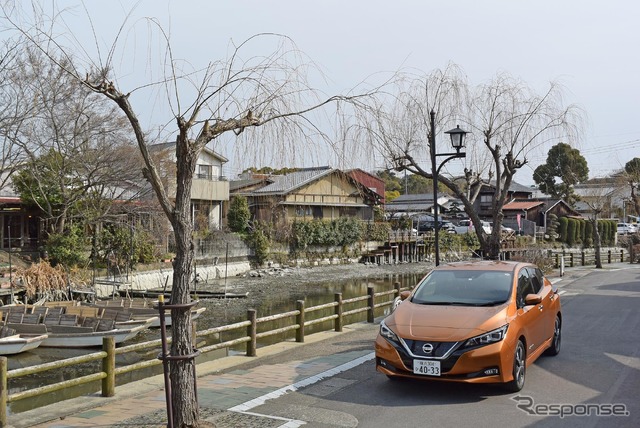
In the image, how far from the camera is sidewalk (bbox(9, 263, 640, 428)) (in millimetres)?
6539

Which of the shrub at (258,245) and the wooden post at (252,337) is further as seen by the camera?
the shrub at (258,245)

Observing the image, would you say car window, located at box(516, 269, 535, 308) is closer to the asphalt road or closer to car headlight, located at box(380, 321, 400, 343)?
the asphalt road

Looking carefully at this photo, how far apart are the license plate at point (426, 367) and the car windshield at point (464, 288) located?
121cm

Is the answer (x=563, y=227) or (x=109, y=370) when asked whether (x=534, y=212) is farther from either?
(x=109, y=370)

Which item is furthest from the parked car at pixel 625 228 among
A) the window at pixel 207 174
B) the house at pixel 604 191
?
the window at pixel 207 174

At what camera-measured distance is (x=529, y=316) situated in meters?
8.18

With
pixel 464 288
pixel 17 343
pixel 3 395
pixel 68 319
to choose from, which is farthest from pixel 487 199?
pixel 3 395

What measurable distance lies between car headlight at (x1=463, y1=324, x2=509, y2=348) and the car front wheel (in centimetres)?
39

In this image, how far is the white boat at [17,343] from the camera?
15.1 metres

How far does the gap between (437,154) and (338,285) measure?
22814mm

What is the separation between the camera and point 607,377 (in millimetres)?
8289

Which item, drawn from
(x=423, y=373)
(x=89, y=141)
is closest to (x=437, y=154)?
(x=423, y=373)

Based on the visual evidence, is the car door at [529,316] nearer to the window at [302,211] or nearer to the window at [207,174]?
the window at [207,174]

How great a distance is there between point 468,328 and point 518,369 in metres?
0.90
